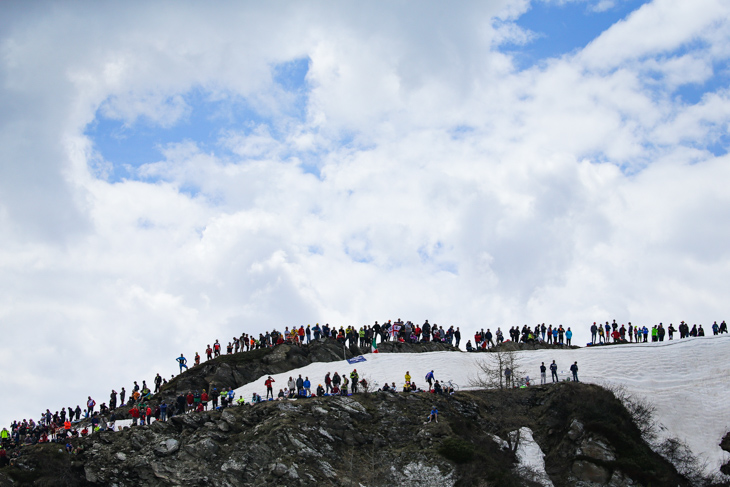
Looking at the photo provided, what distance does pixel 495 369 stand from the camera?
189 ft

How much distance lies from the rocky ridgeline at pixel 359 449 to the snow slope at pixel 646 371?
413 centimetres

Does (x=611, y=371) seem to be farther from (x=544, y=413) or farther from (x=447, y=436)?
(x=447, y=436)

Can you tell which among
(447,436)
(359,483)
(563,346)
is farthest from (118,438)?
(563,346)

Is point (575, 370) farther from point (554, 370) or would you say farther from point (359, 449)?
point (359, 449)

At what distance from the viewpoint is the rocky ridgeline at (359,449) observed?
42281 millimetres

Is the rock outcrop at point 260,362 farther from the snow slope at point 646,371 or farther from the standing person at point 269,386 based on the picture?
the standing person at point 269,386

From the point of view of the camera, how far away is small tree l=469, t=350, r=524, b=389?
2045 inches

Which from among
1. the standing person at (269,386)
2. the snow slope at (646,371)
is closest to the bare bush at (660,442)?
the snow slope at (646,371)

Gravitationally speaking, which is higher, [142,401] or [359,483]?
[142,401]

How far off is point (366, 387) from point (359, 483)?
11.8 m

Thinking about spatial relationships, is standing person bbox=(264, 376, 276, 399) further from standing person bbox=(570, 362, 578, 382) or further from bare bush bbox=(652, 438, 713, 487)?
bare bush bbox=(652, 438, 713, 487)

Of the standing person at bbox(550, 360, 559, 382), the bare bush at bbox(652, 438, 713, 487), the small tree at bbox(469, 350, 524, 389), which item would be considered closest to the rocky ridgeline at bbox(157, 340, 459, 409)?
the small tree at bbox(469, 350, 524, 389)

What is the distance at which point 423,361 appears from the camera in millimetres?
60781

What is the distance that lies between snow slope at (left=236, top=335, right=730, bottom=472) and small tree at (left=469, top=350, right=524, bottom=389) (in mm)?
709
